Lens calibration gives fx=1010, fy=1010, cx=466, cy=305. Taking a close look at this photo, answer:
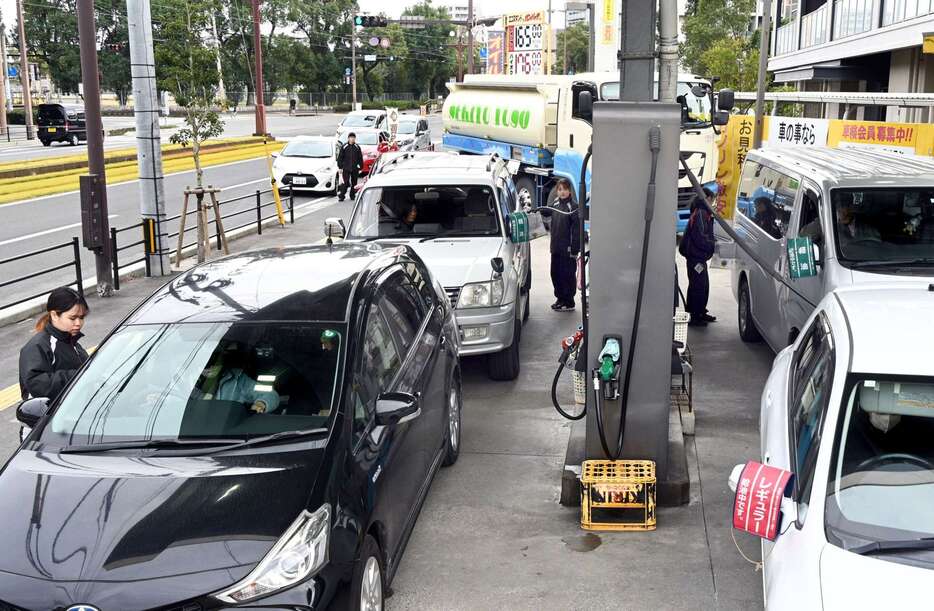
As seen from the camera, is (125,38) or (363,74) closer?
(125,38)

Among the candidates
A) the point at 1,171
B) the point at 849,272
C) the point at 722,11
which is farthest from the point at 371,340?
the point at 722,11

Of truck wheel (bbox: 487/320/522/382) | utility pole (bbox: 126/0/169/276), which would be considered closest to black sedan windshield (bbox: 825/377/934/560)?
truck wheel (bbox: 487/320/522/382)

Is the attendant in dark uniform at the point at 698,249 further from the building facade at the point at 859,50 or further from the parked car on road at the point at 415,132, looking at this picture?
the parked car on road at the point at 415,132

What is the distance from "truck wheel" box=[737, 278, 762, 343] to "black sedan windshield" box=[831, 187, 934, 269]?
8.41ft

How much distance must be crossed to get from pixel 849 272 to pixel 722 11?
137 feet

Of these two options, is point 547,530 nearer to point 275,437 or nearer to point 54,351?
point 275,437

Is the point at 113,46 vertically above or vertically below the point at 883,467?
above

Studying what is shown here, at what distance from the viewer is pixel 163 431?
488 cm

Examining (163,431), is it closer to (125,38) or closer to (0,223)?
(0,223)

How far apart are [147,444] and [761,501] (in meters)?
2.80

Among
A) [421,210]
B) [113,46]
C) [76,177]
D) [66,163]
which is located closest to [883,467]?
[421,210]

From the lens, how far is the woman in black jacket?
6066 millimetres

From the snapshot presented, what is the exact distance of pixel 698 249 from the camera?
11539 mm

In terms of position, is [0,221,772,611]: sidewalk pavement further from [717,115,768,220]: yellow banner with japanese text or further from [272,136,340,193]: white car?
[272,136,340,193]: white car
